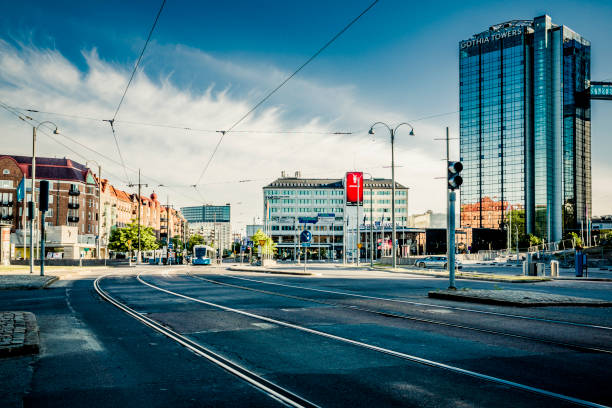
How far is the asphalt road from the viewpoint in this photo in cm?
512

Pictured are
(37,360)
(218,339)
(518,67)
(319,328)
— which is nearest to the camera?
(37,360)

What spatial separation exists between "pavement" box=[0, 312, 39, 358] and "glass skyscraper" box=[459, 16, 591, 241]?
127129mm

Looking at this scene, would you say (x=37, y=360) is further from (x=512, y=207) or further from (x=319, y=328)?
(x=512, y=207)

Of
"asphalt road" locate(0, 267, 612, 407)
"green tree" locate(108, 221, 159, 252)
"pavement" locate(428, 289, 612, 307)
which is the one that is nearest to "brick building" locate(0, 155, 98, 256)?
"green tree" locate(108, 221, 159, 252)

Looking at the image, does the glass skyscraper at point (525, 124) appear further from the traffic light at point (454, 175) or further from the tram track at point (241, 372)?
the tram track at point (241, 372)

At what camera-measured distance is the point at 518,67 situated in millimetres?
126125

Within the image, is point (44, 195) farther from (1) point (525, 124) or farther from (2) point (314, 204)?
(1) point (525, 124)

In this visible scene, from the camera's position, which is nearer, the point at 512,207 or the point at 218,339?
the point at 218,339

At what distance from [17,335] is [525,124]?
13305cm

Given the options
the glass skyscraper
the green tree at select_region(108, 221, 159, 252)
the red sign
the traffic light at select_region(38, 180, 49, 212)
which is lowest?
the green tree at select_region(108, 221, 159, 252)

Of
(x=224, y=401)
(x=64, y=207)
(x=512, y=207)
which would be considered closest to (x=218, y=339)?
(x=224, y=401)

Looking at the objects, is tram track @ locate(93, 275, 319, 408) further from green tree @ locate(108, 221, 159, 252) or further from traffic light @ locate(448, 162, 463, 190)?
green tree @ locate(108, 221, 159, 252)

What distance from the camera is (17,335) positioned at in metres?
8.00

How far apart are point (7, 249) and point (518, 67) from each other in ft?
399
